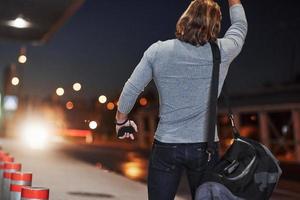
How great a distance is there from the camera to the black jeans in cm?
309

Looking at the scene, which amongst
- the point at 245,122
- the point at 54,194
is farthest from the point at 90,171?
the point at 245,122

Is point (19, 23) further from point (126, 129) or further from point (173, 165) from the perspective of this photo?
point (173, 165)

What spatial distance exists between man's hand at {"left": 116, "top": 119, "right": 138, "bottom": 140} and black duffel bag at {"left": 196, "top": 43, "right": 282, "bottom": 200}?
1.67 feet

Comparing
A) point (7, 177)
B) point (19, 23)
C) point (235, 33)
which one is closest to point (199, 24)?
point (235, 33)

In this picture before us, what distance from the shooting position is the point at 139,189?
1212 cm

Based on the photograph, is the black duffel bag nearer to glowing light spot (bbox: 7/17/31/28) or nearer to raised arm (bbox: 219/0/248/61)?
raised arm (bbox: 219/0/248/61)

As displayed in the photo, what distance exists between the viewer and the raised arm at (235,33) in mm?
3180

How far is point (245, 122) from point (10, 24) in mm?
17666

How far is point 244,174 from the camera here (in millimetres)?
2928

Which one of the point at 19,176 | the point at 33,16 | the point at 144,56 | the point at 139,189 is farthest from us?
the point at 33,16

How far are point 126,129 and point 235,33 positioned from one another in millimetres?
820

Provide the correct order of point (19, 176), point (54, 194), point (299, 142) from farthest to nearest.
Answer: point (299, 142) < point (54, 194) < point (19, 176)

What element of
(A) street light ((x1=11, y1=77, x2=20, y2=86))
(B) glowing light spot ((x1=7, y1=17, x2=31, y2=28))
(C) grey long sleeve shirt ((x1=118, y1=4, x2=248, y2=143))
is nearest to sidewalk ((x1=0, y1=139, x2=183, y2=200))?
(B) glowing light spot ((x1=7, y1=17, x2=31, y2=28))

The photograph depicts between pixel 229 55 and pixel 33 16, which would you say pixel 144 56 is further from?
pixel 33 16
